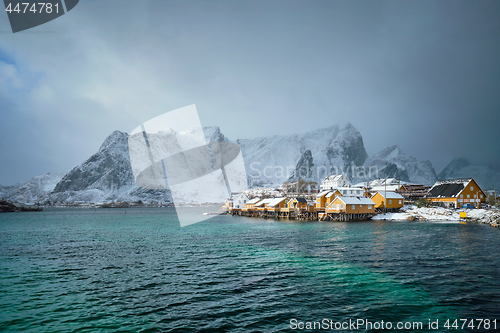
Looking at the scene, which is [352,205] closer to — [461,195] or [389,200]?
[389,200]

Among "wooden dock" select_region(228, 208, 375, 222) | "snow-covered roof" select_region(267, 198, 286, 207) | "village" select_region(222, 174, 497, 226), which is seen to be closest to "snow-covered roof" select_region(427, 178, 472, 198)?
"village" select_region(222, 174, 497, 226)

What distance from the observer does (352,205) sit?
73.5m

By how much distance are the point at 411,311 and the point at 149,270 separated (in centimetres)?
1890

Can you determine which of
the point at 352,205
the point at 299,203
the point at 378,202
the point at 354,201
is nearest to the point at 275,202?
the point at 299,203

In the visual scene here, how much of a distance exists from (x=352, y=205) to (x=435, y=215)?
1903cm

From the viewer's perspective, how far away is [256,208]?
112 metres

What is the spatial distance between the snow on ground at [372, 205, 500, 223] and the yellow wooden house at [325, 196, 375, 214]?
10.2ft

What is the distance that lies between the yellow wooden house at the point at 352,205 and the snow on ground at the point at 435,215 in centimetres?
311

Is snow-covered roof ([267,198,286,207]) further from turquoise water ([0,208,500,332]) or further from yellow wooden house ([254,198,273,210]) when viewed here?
turquoise water ([0,208,500,332])

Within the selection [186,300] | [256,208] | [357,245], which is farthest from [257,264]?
[256,208]

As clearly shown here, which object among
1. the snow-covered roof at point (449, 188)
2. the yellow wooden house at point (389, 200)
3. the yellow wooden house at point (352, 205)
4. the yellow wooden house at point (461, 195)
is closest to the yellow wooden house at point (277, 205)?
the yellow wooden house at point (352, 205)

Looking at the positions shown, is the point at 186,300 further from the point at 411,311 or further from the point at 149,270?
the point at 411,311

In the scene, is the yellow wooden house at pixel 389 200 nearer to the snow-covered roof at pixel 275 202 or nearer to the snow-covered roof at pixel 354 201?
the snow-covered roof at pixel 354 201

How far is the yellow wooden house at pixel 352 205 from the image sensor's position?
73375 millimetres
